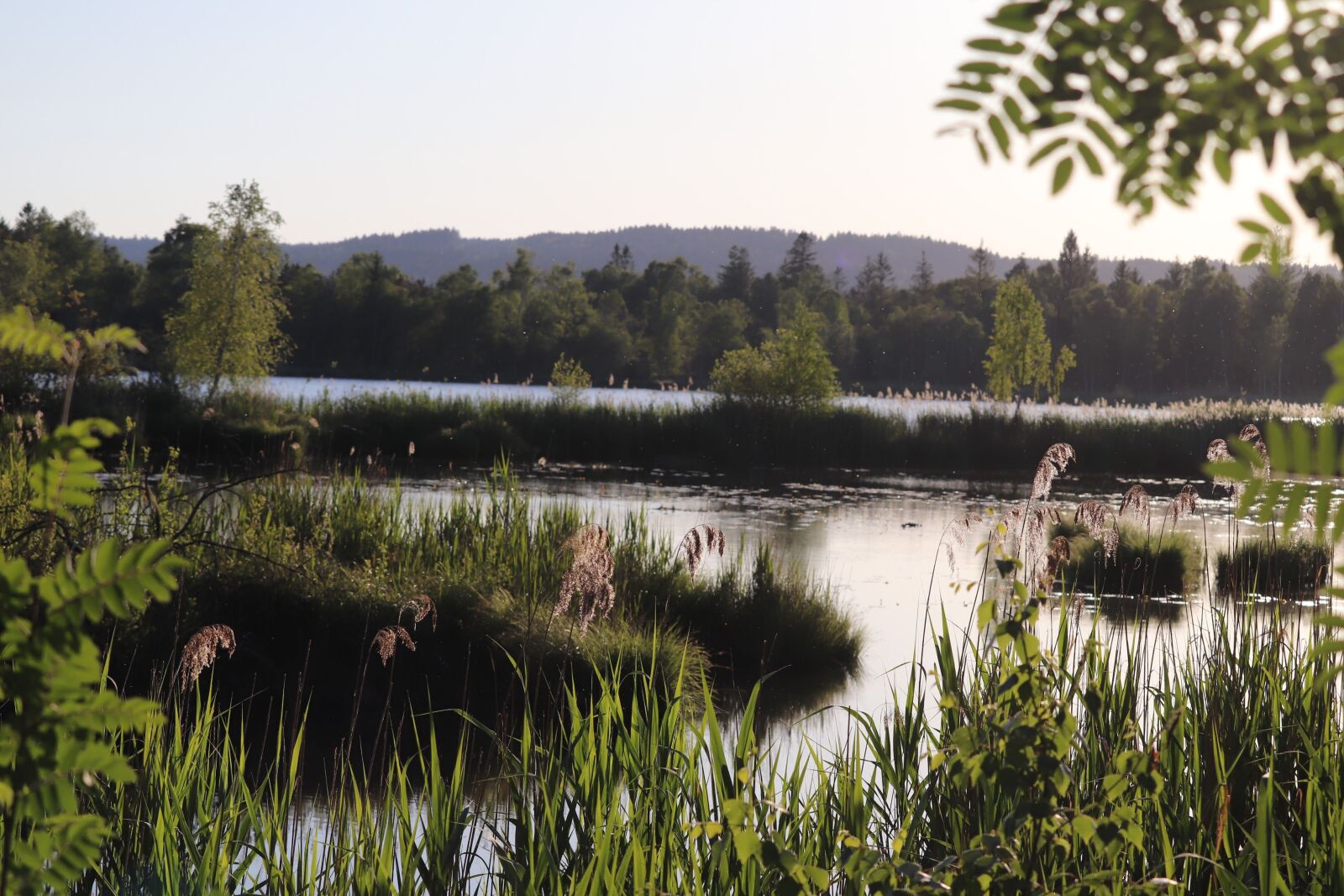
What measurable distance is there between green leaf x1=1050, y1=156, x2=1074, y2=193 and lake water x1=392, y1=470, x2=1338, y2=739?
4.22m

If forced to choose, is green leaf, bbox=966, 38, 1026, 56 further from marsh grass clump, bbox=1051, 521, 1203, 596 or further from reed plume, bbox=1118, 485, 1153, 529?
marsh grass clump, bbox=1051, 521, 1203, 596

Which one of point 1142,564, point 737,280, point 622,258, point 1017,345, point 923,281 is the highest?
point 622,258

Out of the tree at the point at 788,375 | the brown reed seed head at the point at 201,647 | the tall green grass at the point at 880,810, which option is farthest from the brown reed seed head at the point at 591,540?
the tree at the point at 788,375

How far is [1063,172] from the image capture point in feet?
4.06

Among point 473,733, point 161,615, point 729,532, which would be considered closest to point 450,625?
point 473,733

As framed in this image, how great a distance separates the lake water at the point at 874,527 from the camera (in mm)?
9492

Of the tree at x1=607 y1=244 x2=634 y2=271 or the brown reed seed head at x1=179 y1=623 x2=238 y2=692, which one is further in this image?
the tree at x1=607 y1=244 x2=634 y2=271

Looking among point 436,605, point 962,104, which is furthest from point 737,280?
point 962,104

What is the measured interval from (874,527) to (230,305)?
57.3 ft

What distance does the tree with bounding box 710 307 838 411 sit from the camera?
2575 centimetres

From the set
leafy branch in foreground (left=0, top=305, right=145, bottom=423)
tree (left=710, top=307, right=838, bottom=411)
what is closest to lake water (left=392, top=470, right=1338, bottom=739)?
tree (left=710, top=307, right=838, bottom=411)

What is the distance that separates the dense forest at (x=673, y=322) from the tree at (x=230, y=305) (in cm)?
3812

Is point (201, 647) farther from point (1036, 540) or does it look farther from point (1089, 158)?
point (1089, 158)

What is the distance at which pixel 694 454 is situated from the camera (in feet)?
82.1
